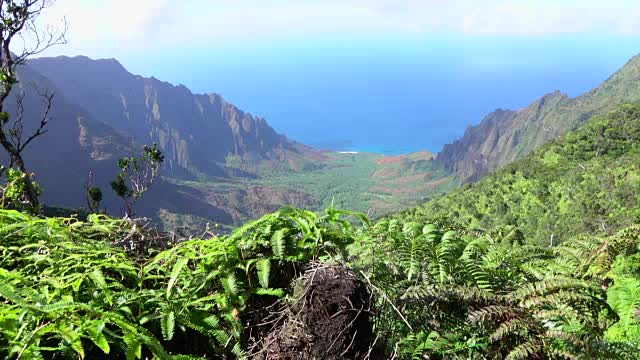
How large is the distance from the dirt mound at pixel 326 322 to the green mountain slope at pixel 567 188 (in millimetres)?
38477

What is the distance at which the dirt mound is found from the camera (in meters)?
2.52

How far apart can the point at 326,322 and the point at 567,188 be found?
55324mm

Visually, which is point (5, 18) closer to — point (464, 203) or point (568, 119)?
point (464, 203)

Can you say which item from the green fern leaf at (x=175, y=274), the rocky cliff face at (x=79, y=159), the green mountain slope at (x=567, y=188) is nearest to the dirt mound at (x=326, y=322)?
the green fern leaf at (x=175, y=274)

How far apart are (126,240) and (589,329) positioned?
2.98 m

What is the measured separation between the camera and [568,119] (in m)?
145

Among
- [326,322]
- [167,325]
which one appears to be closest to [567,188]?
[326,322]

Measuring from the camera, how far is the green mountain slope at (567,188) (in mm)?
43469

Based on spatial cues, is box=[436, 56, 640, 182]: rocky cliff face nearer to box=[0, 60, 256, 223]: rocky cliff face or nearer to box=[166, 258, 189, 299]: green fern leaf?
box=[0, 60, 256, 223]: rocky cliff face

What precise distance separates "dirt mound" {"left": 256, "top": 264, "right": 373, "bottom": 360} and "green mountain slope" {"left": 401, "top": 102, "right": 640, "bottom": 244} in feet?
126

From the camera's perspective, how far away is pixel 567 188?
5188 cm

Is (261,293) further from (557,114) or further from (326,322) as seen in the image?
(557,114)

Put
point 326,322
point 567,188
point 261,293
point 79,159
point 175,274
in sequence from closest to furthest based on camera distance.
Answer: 1. point 326,322
2. point 175,274
3. point 261,293
4. point 567,188
5. point 79,159

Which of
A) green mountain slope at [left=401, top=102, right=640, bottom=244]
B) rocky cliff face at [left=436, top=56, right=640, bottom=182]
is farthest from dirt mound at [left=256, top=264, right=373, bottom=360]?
rocky cliff face at [left=436, top=56, right=640, bottom=182]
